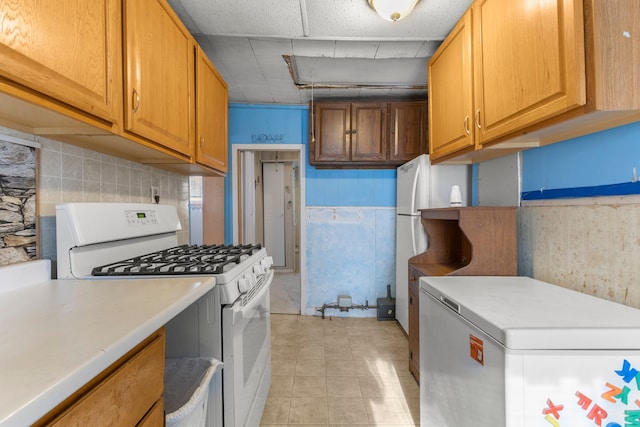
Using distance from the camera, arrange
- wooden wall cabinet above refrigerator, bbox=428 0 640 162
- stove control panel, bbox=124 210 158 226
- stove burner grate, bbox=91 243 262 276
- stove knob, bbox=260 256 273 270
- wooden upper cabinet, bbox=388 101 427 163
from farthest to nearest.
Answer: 1. wooden upper cabinet, bbox=388 101 427 163
2. stove knob, bbox=260 256 273 270
3. stove control panel, bbox=124 210 158 226
4. stove burner grate, bbox=91 243 262 276
5. wooden wall cabinet above refrigerator, bbox=428 0 640 162

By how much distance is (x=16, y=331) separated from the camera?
63 centimetres

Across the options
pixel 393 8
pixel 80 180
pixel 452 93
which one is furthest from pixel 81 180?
pixel 452 93

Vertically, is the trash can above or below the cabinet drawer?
below

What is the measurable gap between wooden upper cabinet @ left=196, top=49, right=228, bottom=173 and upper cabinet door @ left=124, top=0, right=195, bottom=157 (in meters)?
0.08

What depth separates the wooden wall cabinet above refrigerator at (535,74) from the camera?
35.6 inches

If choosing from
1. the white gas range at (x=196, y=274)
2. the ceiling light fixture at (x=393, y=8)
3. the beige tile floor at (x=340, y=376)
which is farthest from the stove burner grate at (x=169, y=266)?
the ceiling light fixture at (x=393, y=8)

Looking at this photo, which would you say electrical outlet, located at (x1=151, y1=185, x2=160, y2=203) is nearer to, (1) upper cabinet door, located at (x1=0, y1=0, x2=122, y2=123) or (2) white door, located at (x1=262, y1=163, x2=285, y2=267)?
(1) upper cabinet door, located at (x1=0, y1=0, x2=122, y2=123)

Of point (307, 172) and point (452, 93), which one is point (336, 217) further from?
point (452, 93)

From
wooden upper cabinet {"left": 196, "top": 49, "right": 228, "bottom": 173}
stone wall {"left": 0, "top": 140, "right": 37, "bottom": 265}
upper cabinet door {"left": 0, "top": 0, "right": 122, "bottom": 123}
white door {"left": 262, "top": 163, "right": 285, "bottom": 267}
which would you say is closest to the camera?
upper cabinet door {"left": 0, "top": 0, "right": 122, "bottom": 123}

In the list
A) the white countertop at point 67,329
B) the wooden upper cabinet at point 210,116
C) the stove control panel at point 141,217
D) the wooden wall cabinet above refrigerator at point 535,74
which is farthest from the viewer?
the wooden upper cabinet at point 210,116

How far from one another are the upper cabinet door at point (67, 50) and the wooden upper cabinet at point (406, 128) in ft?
7.87

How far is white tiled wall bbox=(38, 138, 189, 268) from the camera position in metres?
1.20

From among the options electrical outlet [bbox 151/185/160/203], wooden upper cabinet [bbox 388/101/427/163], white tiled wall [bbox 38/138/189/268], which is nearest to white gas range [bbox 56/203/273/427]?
white tiled wall [bbox 38/138/189/268]

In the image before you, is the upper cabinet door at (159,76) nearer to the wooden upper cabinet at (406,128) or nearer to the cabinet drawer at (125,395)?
the cabinet drawer at (125,395)
